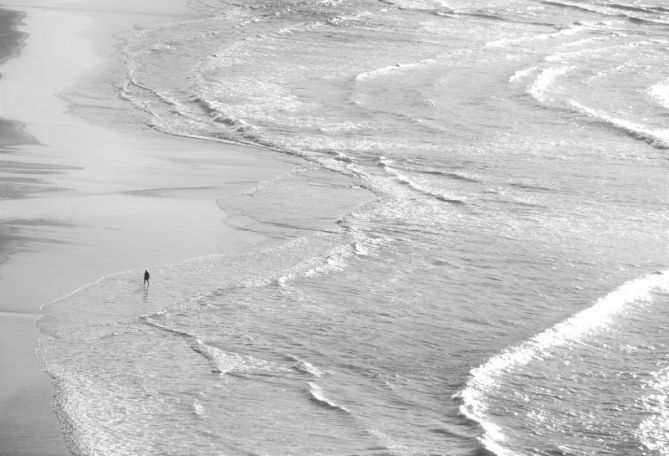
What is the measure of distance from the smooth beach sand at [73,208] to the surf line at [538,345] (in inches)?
79.2

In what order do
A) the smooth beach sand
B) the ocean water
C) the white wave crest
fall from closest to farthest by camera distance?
1. the ocean water
2. the smooth beach sand
3. the white wave crest

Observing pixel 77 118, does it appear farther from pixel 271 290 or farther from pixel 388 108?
pixel 271 290

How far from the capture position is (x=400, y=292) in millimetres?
8453

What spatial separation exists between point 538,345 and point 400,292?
125 centimetres

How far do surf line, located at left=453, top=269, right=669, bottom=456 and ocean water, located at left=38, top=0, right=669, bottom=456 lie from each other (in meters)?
0.02

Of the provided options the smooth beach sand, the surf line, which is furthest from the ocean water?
the smooth beach sand

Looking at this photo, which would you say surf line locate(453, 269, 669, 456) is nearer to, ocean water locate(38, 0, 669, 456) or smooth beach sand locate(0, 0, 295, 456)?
ocean water locate(38, 0, 669, 456)

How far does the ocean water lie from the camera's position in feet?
20.6

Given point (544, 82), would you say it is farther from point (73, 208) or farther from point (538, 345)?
point (538, 345)

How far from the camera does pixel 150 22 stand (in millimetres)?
22969

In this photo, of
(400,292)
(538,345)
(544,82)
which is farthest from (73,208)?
(544,82)

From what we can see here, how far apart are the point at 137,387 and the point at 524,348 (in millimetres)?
2250

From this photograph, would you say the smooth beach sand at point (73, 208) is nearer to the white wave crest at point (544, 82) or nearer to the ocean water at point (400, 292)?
the ocean water at point (400, 292)

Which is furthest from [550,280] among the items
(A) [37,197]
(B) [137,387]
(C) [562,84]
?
(C) [562,84]
